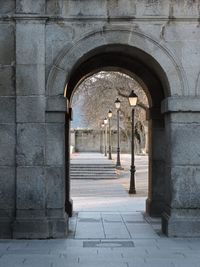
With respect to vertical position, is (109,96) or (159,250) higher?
(109,96)

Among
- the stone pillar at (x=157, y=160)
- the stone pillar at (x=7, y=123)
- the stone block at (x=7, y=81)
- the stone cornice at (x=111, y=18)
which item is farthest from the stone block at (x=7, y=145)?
the stone pillar at (x=157, y=160)

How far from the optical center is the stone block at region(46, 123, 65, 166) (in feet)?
33.2

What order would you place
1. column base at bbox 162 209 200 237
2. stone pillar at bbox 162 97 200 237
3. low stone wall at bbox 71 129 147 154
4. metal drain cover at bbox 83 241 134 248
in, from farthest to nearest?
low stone wall at bbox 71 129 147 154 < stone pillar at bbox 162 97 200 237 < column base at bbox 162 209 200 237 < metal drain cover at bbox 83 241 134 248

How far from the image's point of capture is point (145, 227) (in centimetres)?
1141

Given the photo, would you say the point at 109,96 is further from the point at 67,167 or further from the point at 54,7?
the point at 54,7

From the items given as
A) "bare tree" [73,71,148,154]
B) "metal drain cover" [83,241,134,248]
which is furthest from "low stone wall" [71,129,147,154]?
"metal drain cover" [83,241,134,248]

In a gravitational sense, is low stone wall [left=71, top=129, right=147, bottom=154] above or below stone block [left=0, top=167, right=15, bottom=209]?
above

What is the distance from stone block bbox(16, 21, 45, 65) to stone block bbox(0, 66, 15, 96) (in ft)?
0.97

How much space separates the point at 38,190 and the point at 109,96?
31.6 metres

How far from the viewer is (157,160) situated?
1327 cm

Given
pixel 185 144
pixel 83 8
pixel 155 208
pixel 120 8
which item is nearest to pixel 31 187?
pixel 185 144

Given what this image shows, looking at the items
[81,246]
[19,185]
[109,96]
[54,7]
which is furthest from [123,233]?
[109,96]

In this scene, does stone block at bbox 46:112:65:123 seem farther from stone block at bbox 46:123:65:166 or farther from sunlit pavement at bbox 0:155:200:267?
sunlit pavement at bbox 0:155:200:267

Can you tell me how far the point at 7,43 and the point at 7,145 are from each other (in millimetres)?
2088
